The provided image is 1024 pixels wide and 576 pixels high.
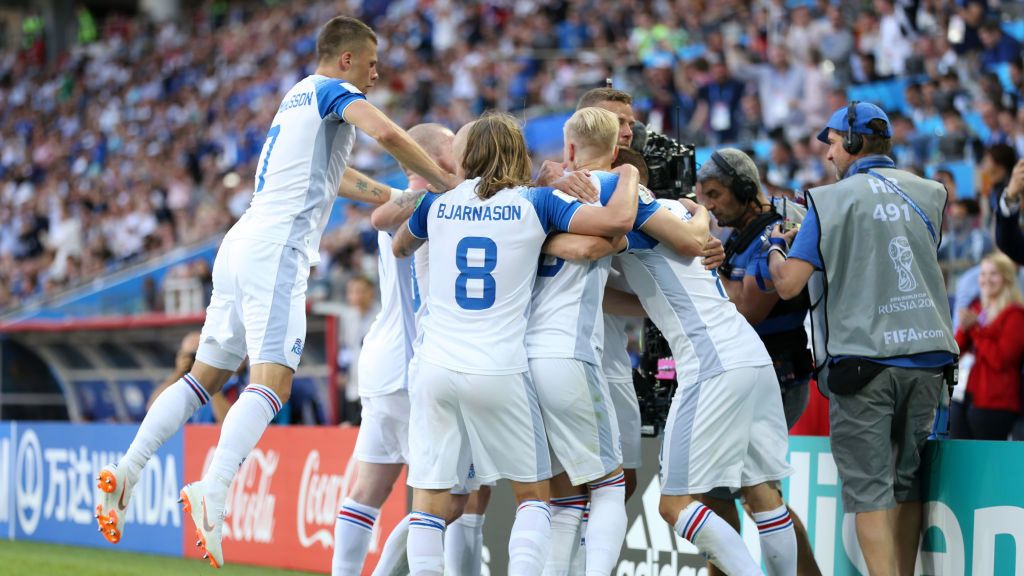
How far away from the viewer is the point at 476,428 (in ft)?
17.2

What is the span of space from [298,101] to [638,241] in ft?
5.78

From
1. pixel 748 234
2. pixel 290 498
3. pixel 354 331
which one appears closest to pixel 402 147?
pixel 748 234

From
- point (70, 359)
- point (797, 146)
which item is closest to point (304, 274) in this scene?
point (797, 146)

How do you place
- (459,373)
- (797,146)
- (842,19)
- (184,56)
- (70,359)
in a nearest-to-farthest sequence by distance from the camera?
(459,373)
(797,146)
(842,19)
(70,359)
(184,56)

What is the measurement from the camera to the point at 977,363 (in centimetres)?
885

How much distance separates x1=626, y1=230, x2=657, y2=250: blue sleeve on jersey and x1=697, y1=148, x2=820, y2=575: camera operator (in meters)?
0.77

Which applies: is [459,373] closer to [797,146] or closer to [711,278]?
[711,278]

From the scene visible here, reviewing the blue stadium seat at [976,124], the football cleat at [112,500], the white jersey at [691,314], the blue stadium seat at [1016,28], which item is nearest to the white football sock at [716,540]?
the white jersey at [691,314]

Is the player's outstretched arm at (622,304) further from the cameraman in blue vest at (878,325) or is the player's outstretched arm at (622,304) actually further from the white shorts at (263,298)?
the white shorts at (263,298)

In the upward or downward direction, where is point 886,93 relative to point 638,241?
upward

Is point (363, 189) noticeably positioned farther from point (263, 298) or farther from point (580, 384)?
point (580, 384)

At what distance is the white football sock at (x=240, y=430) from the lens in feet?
18.8

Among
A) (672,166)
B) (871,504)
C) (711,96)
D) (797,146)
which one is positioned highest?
(711,96)

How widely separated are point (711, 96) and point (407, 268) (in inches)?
388
